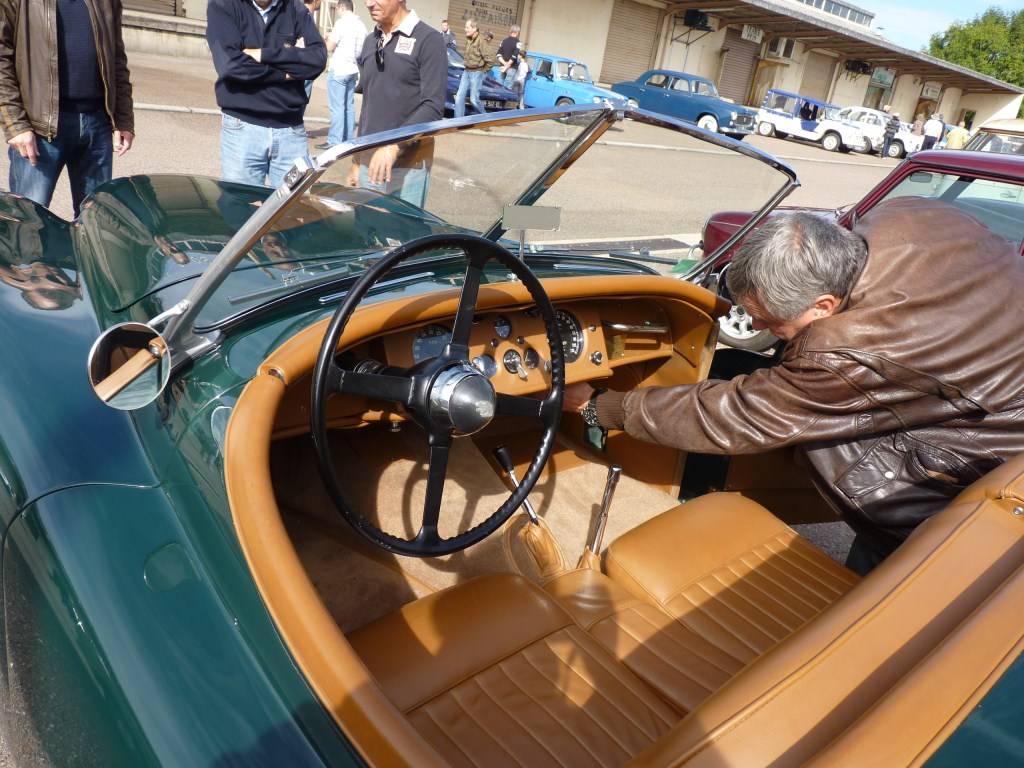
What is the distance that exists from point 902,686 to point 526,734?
0.85m

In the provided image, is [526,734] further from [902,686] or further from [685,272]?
[685,272]

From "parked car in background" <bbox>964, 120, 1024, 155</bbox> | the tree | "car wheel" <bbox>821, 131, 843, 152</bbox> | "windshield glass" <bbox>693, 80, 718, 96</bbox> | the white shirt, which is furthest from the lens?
the tree

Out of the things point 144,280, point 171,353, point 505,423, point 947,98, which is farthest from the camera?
point 947,98

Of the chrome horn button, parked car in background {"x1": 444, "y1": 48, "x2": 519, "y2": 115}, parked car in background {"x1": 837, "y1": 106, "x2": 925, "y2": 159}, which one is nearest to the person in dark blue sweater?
the chrome horn button

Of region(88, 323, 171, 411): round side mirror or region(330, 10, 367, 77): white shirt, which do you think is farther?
region(330, 10, 367, 77): white shirt

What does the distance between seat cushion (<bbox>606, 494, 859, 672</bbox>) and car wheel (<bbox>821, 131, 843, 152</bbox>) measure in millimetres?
23902

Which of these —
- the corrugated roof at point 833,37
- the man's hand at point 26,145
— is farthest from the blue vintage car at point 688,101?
the man's hand at point 26,145

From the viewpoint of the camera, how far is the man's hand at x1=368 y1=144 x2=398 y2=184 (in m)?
1.72

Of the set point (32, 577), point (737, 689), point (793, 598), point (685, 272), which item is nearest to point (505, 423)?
point (685, 272)

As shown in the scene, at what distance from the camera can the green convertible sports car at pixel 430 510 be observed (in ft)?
3.23

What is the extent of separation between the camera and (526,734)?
4.95 feet

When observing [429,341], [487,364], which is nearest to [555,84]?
[487,364]

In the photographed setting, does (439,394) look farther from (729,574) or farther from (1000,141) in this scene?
(1000,141)

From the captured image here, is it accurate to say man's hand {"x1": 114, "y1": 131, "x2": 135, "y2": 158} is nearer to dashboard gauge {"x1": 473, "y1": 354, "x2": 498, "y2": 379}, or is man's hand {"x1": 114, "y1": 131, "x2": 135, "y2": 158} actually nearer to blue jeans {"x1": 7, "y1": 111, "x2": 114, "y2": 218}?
blue jeans {"x1": 7, "y1": 111, "x2": 114, "y2": 218}
